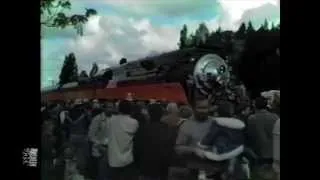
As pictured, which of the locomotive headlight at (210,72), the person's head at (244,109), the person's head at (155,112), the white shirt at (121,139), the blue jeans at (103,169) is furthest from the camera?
the blue jeans at (103,169)

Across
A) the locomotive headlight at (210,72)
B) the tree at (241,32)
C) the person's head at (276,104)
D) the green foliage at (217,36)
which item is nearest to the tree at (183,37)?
the green foliage at (217,36)

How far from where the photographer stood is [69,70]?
711cm

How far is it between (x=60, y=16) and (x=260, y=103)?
226 centimetres

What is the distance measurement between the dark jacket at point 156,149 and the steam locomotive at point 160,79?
29 cm

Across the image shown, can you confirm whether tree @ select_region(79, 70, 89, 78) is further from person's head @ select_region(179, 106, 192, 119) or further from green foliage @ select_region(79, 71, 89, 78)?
person's head @ select_region(179, 106, 192, 119)

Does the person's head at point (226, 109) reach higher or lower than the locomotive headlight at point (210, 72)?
lower

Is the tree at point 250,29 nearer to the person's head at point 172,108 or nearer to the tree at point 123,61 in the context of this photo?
the person's head at point 172,108

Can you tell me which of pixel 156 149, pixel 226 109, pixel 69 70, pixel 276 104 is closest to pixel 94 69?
pixel 69 70

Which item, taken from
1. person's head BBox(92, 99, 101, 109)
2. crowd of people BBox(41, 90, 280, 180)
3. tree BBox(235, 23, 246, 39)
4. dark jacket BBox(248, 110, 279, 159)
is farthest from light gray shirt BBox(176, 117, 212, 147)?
person's head BBox(92, 99, 101, 109)

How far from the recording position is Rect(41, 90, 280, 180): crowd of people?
20.2ft

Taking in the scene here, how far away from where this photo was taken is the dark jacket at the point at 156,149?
6.55m

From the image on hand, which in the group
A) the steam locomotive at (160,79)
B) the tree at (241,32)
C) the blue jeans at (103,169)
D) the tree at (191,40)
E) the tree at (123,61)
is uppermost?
the tree at (241,32)

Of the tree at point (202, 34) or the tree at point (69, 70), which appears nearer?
the tree at point (202, 34)
